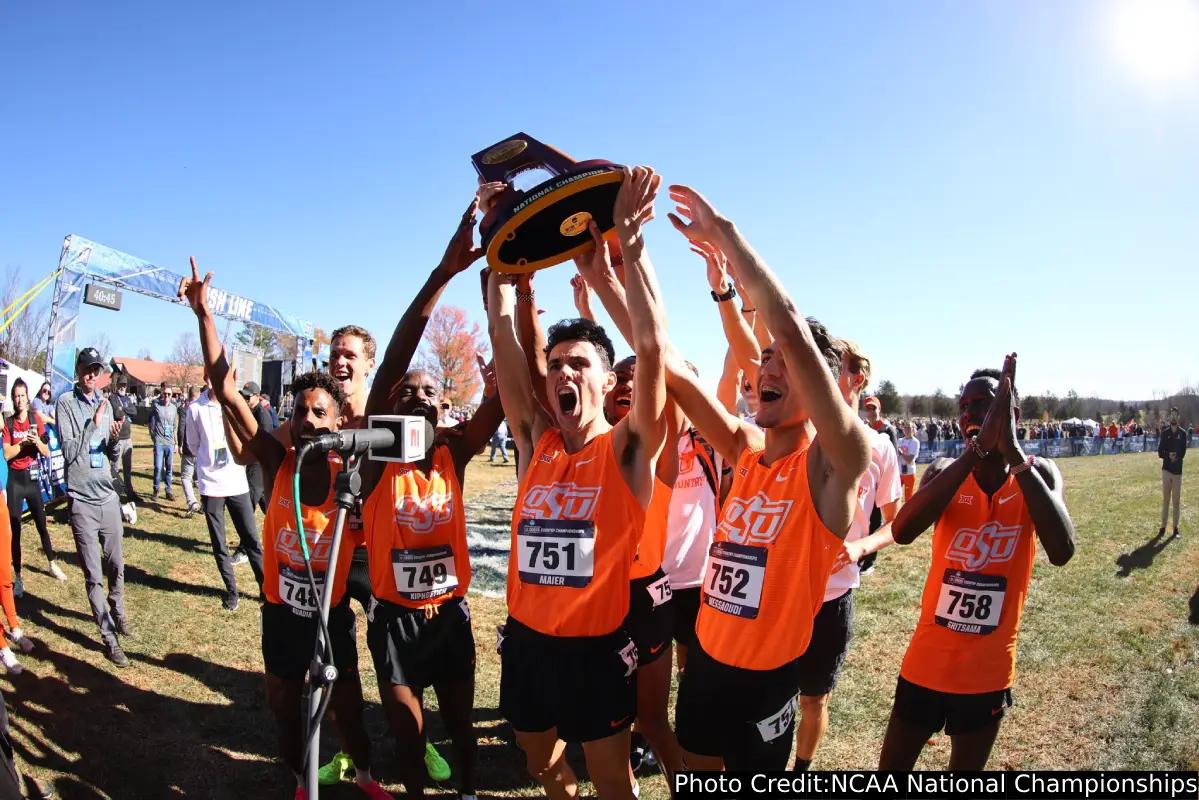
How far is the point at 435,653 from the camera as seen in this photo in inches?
135

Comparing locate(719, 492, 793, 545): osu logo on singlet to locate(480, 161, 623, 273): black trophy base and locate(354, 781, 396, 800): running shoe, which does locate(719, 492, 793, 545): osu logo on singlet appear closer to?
locate(480, 161, 623, 273): black trophy base

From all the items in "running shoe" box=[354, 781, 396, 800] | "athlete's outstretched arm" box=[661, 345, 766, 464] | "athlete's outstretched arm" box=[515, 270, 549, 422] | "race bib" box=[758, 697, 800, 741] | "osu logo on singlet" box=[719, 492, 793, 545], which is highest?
"athlete's outstretched arm" box=[515, 270, 549, 422]

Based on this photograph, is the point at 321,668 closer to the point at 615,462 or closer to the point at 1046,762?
the point at 615,462

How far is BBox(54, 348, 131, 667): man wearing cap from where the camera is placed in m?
5.76

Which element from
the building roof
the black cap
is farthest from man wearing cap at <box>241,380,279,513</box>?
the building roof

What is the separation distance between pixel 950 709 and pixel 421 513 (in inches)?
109

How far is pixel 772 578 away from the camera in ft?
8.38

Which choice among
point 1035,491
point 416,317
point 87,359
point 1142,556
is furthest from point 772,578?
point 1142,556

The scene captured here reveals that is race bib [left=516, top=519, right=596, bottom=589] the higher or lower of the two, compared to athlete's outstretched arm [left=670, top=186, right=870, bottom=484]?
lower

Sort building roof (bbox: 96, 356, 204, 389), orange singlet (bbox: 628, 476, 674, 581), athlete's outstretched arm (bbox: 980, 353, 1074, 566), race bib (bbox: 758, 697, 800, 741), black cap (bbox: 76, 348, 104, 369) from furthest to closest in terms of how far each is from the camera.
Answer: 1. building roof (bbox: 96, 356, 204, 389)
2. black cap (bbox: 76, 348, 104, 369)
3. orange singlet (bbox: 628, 476, 674, 581)
4. athlete's outstretched arm (bbox: 980, 353, 1074, 566)
5. race bib (bbox: 758, 697, 800, 741)

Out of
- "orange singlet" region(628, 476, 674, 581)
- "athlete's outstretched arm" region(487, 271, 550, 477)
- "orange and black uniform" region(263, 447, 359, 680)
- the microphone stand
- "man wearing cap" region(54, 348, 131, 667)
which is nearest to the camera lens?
the microphone stand

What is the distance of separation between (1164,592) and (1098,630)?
2.33 m

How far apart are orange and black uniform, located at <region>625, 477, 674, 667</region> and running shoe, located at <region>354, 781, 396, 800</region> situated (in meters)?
1.70

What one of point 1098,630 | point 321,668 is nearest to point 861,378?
point 321,668
